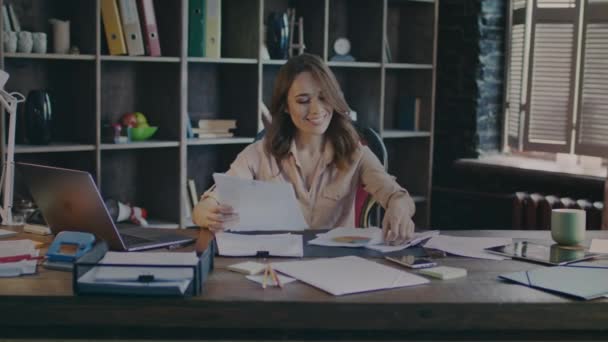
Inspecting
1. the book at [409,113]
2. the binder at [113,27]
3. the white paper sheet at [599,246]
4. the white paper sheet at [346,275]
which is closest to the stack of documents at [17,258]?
the white paper sheet at [346,275]

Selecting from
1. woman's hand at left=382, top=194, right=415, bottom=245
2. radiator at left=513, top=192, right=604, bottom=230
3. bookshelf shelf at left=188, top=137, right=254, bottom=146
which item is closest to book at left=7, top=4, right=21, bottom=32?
bookshelf shelf at left=188, top=137, right=254, bottom=146

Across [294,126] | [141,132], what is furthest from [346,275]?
[141,132]

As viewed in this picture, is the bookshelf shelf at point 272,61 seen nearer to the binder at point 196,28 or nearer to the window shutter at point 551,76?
the binder at point 196,28

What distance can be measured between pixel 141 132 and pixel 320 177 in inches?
56.1

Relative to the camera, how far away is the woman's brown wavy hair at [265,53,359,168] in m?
2.96

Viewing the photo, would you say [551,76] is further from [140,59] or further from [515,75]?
[140,59]

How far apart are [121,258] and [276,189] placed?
0.64 meters

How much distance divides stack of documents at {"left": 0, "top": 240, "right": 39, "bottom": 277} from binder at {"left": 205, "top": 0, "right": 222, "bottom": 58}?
212cm

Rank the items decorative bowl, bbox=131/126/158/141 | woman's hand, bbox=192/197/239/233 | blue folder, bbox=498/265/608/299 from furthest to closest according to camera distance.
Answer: decorative bowl, bbox=131/126/158/141, woman's hand, bbox=192/197/239/233, blue folder, bbox=498/265/608/299

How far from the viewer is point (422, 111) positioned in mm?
5137

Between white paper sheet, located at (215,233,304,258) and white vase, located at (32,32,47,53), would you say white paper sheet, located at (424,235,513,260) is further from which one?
white vase, located at (32,32,47,53)

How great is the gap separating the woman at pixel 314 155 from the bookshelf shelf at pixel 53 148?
1.07m

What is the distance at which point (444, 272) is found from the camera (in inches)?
82.3

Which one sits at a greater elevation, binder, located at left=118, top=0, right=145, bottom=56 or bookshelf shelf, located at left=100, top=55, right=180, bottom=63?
binder, located at left=118, top=0, right=145, bottom=56
